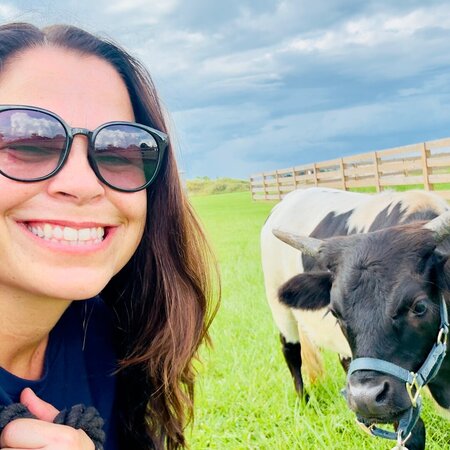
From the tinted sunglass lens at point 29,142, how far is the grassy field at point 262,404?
86cm

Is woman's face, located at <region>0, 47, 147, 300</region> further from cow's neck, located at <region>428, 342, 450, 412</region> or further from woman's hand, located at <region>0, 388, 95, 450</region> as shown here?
cow's neck, located at <region>428, 342, 450, 412</region>

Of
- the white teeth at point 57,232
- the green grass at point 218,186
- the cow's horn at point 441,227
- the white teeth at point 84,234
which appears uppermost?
the white teeth at point 57,232

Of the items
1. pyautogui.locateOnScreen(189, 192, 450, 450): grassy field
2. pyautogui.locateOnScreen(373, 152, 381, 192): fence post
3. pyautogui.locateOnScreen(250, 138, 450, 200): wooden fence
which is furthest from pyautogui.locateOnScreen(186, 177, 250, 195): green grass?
pyautogui.locateOnScreen(189, 192, 450, 450): grassy field

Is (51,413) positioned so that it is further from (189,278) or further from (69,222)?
(189,278)

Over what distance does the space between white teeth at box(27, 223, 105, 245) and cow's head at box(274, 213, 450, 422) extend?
1537 mm

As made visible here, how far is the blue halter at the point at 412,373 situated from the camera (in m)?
2.69

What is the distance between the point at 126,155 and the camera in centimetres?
181

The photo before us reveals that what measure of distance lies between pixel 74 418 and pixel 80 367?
34 centimetres

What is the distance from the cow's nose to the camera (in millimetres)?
2637

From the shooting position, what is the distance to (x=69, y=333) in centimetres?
203

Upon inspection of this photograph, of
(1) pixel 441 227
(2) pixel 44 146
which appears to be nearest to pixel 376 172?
(1) pixel 441 227

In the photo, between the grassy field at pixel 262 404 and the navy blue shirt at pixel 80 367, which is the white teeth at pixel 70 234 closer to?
the navy blue shirt at pixel 80 367

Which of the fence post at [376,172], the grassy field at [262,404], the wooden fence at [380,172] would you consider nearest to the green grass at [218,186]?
the wooden fence at [380,172]

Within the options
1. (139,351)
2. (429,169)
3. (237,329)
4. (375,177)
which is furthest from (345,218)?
(375,177)
